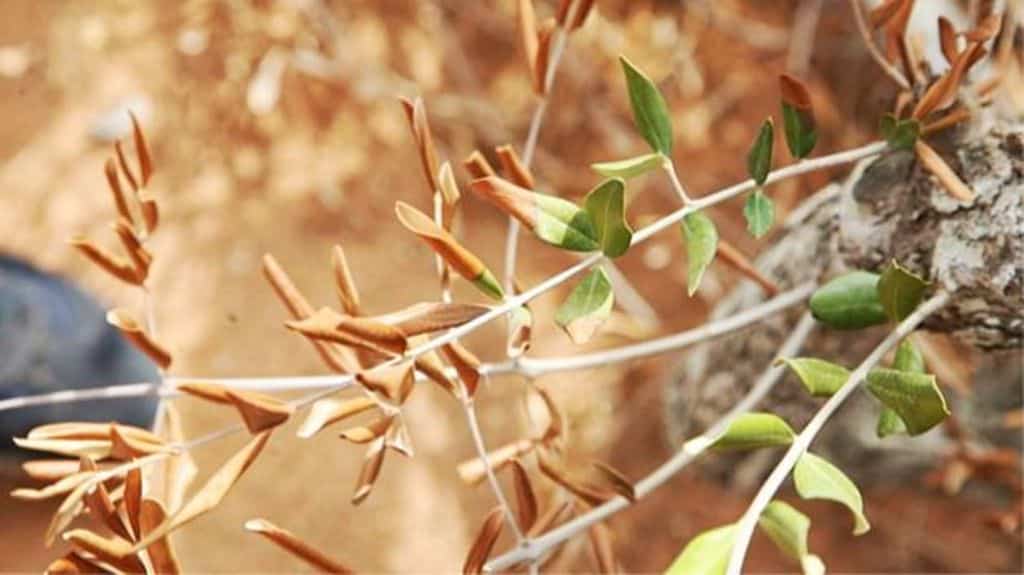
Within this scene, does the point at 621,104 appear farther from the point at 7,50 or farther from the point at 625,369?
the point at 7,50

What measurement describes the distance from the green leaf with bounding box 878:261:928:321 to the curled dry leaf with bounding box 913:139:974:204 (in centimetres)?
6

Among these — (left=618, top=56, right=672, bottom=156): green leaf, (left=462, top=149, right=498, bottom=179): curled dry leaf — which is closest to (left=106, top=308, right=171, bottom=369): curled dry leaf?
(left=462, top=149, right=498, bottom=179): curled dry leaf

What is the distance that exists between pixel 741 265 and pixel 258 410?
16.6 inches

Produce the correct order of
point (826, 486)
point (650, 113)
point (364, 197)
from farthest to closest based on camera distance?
point (364, 197)
point (650, 113)
point (826, 486)

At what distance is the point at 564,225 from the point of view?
2.43 feet

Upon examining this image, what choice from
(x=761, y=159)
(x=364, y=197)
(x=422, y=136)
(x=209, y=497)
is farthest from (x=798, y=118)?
(x=364, y=197)

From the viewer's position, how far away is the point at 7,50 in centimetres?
143

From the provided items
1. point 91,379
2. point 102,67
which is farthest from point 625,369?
point 102,67

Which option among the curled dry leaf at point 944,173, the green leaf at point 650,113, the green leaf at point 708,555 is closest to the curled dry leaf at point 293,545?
the green leaf at point 708,555

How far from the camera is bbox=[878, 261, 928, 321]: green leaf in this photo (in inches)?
30.1

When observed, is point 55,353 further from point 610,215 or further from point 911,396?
point 911,396

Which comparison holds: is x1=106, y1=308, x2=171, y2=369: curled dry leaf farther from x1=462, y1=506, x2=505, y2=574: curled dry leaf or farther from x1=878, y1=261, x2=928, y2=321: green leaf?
x1=878, y1=261, x2=928, y2=321: green leaf

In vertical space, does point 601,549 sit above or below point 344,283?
below

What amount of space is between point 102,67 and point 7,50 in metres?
0.11
